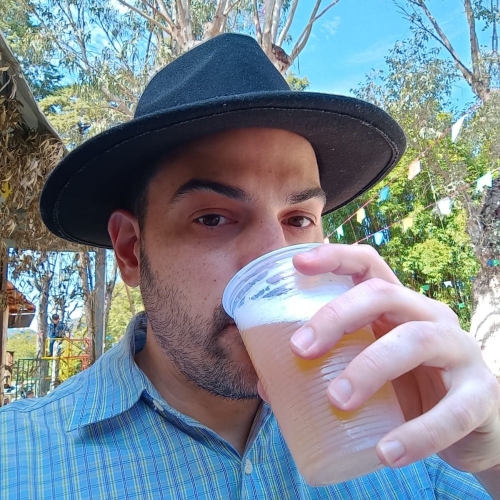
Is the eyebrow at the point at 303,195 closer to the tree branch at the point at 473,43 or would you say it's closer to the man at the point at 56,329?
the man at the point at 56,329

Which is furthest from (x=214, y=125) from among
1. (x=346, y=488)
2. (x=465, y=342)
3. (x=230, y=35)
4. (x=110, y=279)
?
(x=110, y=279)

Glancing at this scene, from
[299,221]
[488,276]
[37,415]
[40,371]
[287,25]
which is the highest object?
[287,25]

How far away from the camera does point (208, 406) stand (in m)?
1.26

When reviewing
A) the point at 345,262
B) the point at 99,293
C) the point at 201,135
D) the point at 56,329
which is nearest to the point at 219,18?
the point at 99,293

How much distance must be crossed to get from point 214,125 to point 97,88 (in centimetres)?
Result: 1171

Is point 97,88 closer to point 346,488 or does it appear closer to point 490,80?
point 490,80

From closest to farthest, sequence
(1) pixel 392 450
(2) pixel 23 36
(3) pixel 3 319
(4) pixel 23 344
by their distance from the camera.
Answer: (1) pixel 392 450, (3) pixel 3 319, (2) pixel 23 36, (4) pixel 23 344

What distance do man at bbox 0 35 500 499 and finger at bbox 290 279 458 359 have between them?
0.17 meters

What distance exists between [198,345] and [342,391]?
0.55 metres

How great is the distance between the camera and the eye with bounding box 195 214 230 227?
1.19 metres

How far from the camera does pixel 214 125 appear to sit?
3.74ft

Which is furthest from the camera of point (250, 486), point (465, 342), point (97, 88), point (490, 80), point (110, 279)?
point (110, 279)

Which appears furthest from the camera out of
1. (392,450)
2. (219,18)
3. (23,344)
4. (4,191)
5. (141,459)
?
(23,344)

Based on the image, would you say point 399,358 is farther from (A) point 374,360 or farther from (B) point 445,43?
(B) point 445,43
